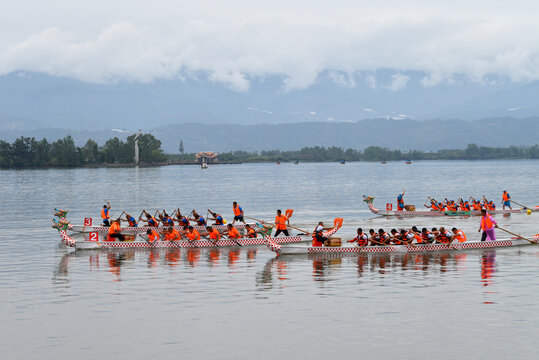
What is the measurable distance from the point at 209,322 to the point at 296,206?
221ft

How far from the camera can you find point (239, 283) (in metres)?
37.1

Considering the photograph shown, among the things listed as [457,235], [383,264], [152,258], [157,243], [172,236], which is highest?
[457,235]

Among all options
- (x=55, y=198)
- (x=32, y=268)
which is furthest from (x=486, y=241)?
(x=55, y=198)

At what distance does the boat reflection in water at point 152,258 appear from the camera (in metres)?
43.0

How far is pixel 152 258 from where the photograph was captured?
46.2m

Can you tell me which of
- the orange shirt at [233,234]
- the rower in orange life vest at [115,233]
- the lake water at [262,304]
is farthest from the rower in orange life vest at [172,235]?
the orange shirt at [233,234]

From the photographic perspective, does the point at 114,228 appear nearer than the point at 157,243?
No

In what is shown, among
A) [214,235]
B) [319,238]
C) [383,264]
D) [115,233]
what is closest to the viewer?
[383,264]

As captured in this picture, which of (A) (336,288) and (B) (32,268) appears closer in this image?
(A) (336,288)

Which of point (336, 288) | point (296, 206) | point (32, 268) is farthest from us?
point (296, 206)

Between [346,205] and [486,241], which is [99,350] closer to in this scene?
[486,241]

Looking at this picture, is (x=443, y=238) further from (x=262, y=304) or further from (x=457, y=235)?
(x=262, y=304)

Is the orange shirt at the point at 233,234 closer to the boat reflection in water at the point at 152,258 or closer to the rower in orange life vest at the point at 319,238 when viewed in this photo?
the boat reflection in water at the point at 152,258

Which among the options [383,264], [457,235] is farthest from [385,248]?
[457,235]
